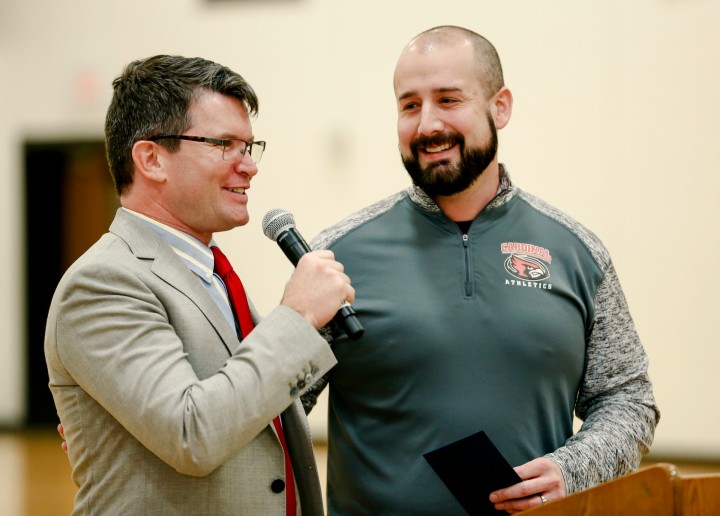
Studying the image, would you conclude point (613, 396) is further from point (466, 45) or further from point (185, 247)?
point (185, 247)

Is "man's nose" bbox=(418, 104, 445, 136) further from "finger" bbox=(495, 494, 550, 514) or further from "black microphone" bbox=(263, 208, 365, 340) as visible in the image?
"finger" bbox=(495, 494, 550, 514)

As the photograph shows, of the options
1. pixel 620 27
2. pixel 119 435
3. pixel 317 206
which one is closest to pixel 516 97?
pixel 620 27

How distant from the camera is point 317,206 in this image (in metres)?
6.02

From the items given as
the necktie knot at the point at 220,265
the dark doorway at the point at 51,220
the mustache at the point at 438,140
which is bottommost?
the dark doorway at the point at 51,220

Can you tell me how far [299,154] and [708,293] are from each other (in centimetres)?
291

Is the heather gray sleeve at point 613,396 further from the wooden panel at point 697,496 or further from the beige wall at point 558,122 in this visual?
the beige wall at point 558,122

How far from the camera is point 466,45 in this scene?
2.10 metres

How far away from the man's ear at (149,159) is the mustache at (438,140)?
0.64 metres

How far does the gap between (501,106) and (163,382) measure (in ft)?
3.90

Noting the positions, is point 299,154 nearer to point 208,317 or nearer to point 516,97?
point 516,97

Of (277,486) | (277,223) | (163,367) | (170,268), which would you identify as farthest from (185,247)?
(277,486)

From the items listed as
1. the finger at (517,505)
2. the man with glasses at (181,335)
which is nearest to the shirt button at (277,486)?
the man with glasses at (181,335)

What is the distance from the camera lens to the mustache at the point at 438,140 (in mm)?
2055

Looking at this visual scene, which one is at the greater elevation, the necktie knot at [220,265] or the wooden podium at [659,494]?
the necktie knot at [220,265]
